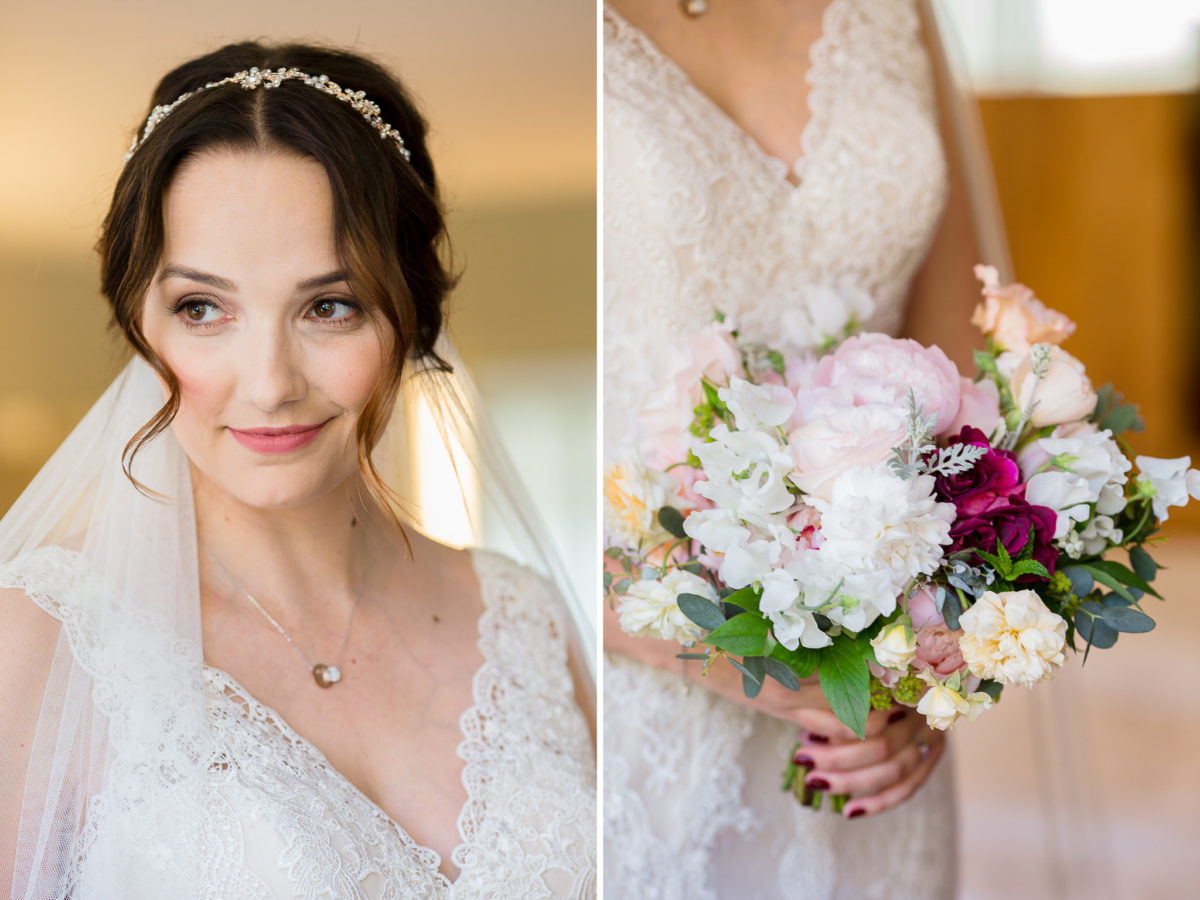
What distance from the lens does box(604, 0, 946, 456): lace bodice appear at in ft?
4.46

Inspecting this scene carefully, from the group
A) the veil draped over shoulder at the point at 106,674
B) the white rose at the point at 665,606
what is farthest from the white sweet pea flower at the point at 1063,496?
the veil draped over shoulder at the point at 106,674

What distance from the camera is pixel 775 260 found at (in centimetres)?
146

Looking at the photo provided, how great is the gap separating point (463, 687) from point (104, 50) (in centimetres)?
71

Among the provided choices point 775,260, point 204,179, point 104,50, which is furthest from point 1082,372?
point 104,50

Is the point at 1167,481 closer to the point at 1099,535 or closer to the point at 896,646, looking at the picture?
the point at 1099,535

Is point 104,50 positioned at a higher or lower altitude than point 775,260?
higher

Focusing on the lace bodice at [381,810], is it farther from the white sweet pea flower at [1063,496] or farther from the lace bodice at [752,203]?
the white sweet pea flower at [1063,496]

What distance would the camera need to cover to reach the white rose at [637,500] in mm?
1121

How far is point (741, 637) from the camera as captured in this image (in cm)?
97

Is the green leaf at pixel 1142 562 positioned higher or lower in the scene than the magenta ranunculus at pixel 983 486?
lower

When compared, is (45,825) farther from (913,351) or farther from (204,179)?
(913,351)

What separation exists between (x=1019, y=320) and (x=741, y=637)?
21.4 inches

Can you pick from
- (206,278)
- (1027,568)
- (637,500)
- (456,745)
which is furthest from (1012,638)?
(206,278)

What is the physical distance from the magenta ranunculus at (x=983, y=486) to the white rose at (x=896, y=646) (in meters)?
0.13
